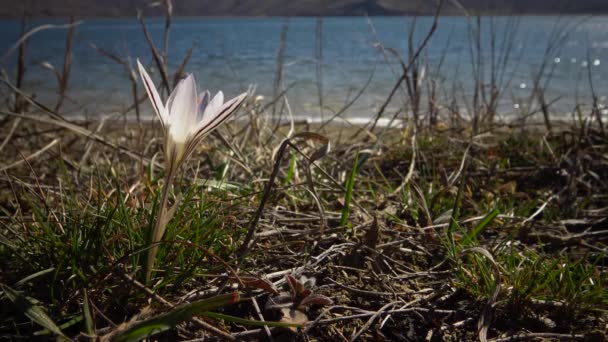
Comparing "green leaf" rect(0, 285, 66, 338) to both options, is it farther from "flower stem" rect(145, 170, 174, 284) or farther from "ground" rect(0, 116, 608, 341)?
"flower stem" rect(145, 170, 174, 284)

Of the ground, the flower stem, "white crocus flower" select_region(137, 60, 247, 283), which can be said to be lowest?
the ground

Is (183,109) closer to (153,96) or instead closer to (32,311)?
(153,96)

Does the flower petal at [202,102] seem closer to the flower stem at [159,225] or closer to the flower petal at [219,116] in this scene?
the flower petal at [219,116]

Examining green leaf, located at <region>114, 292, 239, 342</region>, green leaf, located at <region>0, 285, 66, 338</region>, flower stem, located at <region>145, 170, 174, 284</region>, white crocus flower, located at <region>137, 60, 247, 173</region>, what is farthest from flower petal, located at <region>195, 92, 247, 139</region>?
green leaf, located at <region>0, 285, 66, 338</region>

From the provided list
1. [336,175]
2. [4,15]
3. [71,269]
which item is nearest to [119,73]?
[336,175]

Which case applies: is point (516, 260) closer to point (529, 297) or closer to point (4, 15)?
point (529, 297)

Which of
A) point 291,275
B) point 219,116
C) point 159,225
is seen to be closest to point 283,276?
point 291,275
